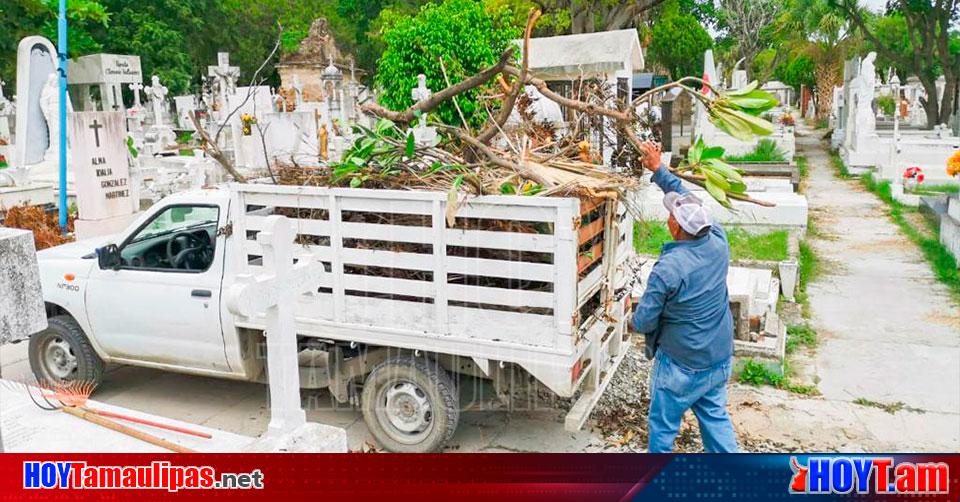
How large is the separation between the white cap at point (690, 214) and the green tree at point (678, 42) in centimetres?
2944

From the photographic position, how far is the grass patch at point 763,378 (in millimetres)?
6242

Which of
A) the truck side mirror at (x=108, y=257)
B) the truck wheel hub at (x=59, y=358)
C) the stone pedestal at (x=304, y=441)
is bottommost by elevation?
the truck wheel hub at (x=59, y=358)

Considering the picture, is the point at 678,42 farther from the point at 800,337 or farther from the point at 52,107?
the point at 800,337

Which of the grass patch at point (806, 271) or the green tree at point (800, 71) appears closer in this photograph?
the grass patch at point (806, 271)

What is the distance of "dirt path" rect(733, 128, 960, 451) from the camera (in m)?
5.48

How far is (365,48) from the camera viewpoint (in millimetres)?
41219

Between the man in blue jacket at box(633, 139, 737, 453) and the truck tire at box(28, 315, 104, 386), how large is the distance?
4.25 metres

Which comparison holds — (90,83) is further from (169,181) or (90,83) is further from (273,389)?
(273,389)

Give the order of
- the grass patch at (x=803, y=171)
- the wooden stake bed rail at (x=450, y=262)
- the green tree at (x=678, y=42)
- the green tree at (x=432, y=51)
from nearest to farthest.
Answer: the wooden stake bed rail at (x=450, y=262) → the green tree at (x=432, y=51) → the grass patch at (x=803, y=171) → the green tree at (x=678, y=42)

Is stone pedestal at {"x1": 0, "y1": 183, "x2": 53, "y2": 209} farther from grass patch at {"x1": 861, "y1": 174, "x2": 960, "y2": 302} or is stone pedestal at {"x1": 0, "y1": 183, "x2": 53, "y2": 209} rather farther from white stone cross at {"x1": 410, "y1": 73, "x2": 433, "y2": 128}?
grass patch at {"x1": 861, "y1": 174, "x2": 960, "y2": 302}

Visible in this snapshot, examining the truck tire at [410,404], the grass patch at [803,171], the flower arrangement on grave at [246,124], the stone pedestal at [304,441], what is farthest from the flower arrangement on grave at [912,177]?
the stone pedestal at [304,441]

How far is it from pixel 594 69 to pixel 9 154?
14425mm

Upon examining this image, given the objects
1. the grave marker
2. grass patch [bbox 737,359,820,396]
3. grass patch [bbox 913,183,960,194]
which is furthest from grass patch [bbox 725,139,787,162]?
the grave marker

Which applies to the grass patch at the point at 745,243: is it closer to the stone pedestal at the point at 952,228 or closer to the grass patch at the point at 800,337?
the grass patch at the point at 800,337
